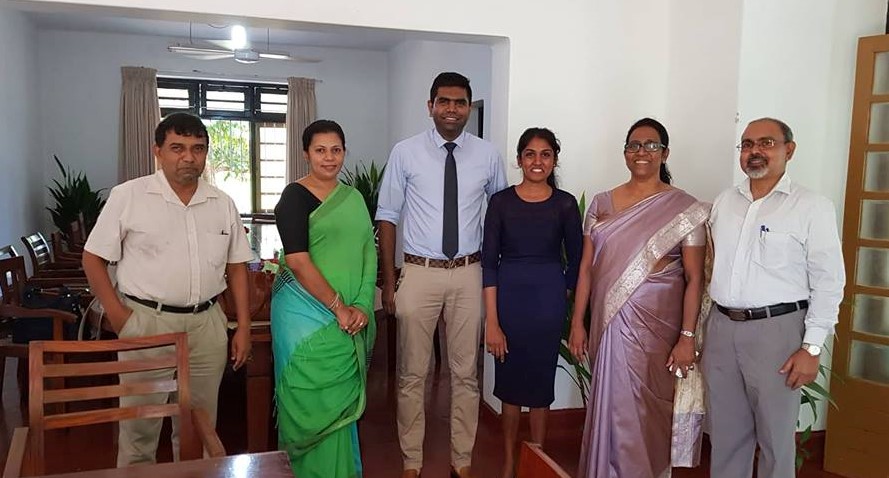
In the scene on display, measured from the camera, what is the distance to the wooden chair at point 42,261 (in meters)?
4.57

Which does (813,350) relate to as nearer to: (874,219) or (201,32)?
(874,219)

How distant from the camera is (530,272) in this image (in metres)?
2.53

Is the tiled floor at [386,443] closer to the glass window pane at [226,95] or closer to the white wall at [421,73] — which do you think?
the white wall at [421,73]

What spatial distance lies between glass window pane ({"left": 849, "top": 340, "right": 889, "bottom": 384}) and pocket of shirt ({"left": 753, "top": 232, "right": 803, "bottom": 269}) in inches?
40.5

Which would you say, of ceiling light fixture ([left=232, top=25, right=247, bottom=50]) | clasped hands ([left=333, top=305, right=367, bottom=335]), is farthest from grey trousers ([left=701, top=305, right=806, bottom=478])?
ceiling light fixture ([left=232, top=25, right=247, bottom=50])

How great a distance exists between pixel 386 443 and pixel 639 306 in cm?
144

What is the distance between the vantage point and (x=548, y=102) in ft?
10.8

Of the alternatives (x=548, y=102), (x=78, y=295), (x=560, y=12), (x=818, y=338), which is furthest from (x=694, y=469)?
(x=78, y=295)

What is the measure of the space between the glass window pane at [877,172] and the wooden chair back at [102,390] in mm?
2667

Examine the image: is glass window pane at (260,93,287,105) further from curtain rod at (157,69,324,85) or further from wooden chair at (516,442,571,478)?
wooden chair at (516,442,571,478)

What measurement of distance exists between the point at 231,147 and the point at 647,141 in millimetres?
7240

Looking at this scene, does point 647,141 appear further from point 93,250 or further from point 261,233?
point 261,233

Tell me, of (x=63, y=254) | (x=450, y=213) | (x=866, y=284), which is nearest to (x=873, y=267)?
(x=866, y=284)

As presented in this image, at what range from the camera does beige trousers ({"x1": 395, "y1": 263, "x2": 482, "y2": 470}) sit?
2.69 meters
